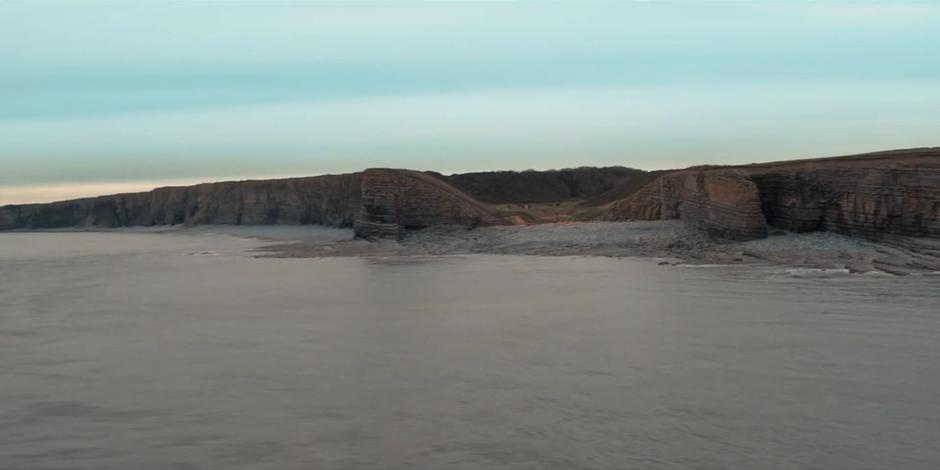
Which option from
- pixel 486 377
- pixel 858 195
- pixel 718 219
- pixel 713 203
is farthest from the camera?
pixel 713 203

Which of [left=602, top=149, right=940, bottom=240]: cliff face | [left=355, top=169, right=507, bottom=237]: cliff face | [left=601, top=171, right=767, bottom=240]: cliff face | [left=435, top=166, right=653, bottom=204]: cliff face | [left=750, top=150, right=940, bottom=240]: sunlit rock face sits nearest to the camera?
[left=750, top=150, right=940, bottom=240]: sunlit rock face

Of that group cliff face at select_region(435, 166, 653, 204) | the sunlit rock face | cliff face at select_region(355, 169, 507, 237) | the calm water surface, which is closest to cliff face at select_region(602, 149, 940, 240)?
the sunlit rock face

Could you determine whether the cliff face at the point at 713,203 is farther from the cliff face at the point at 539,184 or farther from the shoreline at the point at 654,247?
the cliff face at the point at 539,184

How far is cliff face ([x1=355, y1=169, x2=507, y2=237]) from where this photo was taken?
3212 centimetres

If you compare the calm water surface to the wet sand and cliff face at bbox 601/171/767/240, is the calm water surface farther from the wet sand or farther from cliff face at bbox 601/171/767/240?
cliff face at bbox 601/171/767/240

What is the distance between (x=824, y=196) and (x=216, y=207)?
155 feet

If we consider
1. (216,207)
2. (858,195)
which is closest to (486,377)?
(858,195)

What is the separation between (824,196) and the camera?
2231cm

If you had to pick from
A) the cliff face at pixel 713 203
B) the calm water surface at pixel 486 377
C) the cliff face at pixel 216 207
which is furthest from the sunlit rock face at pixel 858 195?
the cliff face at pixel 216 207

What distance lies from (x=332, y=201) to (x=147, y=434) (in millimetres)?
41283

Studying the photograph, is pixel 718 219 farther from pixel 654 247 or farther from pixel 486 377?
pixel 486 377

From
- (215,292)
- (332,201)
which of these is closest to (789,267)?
(215,292)

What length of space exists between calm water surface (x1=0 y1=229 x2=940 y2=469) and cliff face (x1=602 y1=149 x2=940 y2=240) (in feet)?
16.4

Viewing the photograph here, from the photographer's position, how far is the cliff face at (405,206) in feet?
105
